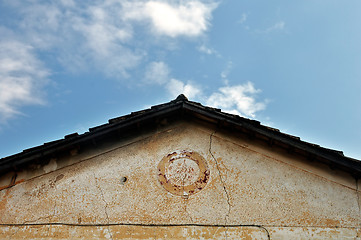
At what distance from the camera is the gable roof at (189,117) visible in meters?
5.53

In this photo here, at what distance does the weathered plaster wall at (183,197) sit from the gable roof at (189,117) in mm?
197

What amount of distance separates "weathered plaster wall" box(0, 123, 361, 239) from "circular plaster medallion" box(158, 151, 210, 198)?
37 mm

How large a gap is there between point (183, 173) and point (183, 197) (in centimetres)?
47

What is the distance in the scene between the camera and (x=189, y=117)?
644 cm

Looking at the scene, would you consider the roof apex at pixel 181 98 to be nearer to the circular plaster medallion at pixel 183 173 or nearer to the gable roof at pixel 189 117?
the gable roof at pixel 189 117

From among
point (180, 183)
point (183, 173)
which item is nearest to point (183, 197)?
point (180, 183)

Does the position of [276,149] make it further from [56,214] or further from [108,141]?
[56,214]

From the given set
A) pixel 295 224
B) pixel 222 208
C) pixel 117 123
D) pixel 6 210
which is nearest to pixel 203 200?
pixel 222 208

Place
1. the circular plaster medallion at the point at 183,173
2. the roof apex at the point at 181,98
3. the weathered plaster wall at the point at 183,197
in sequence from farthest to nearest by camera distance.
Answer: the roof apex at the point at 181,98, the circular plaster medallion at the point at 183,173, the weathered plaster wall at the point at 183,197

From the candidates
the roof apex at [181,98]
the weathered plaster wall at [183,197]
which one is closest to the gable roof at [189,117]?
the roof apex at [181,98]

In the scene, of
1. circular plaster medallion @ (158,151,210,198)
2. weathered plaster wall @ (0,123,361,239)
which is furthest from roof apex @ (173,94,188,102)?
circular plaster medallion @ (158,151,210,198)

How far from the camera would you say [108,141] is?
6117 mm

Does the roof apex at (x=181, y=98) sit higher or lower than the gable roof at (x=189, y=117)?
higher

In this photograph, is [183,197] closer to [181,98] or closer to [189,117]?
[189,117]
